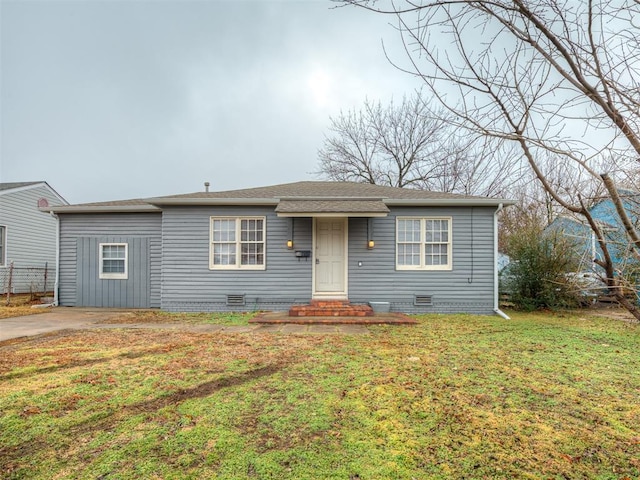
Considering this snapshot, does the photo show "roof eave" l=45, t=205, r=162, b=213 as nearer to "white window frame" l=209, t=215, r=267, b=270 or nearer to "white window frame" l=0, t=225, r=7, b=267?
"white window frame" l=209, t=215, r=267, b=270

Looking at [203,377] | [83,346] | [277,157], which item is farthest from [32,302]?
[277,157]

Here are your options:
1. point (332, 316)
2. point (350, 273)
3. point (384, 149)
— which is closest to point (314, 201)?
point (350, 273)

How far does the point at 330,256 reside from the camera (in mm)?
9297

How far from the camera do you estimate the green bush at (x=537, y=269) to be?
32.0 ft

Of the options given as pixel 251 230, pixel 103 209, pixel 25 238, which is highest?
pixel 103 209

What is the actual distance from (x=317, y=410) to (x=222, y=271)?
6.81 meters

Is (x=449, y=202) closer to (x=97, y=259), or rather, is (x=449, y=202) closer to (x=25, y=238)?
(x=97, y=259)

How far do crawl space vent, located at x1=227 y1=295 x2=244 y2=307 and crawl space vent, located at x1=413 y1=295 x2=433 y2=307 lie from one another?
16.1 ft

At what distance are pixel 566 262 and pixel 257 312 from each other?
922 cm

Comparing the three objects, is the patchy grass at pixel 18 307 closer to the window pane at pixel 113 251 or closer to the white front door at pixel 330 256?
the window pane at pixel 113 251

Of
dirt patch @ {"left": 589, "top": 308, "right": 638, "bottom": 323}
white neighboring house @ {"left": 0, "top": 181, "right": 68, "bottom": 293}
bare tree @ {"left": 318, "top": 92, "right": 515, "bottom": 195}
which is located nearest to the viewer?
dirt patch @ {"left": 589, "top": 308, "right": 638, "bottom": 323}

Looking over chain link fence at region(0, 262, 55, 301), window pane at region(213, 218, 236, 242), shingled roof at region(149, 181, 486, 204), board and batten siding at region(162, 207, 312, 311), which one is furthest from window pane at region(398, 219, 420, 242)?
chain link fence at region(0, 262, 55, 301)

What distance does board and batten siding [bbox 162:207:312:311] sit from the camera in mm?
9188

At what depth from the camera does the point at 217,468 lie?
2193mm
